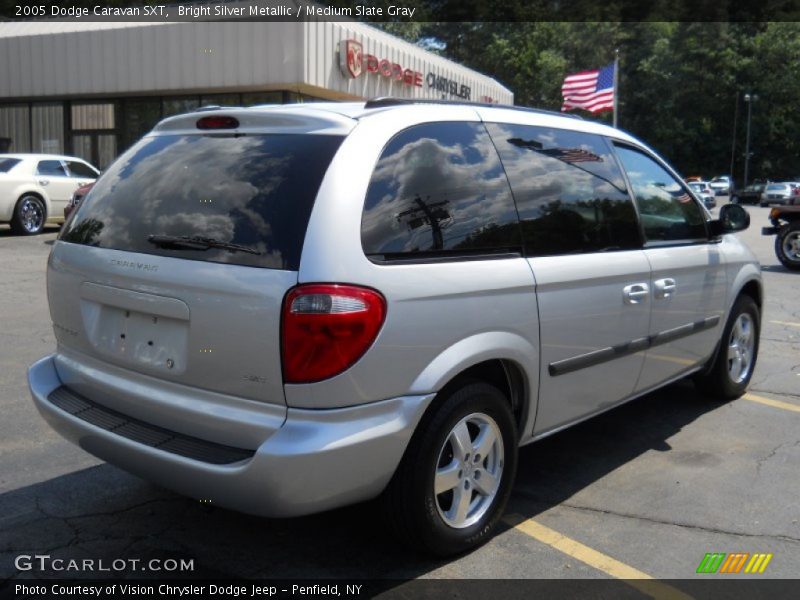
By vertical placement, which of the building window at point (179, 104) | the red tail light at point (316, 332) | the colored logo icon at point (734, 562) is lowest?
the colored logo icon at point (734, 562)

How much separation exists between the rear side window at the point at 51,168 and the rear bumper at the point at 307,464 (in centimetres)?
1520

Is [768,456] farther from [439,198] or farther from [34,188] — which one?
[34,188]

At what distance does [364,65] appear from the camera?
23.2 meters

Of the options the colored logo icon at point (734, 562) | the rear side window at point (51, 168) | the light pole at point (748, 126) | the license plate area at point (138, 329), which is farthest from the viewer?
the light pole at point (748, 126)

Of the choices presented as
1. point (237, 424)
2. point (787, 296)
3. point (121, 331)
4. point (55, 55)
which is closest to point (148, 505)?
point (121, 331)

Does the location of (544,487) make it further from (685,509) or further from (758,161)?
(758,161)

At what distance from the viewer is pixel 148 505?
3795 mm

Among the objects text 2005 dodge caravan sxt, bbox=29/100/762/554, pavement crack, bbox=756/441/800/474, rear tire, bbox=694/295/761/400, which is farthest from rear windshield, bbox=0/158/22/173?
pavement crack, bbox=756/441/800/474

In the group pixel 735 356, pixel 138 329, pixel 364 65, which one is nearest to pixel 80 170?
pixel 364 65

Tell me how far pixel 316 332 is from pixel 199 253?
60cm

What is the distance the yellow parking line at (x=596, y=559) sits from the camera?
311cm

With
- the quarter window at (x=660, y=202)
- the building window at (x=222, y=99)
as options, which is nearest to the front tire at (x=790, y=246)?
the quarter window at (x=660, y=202)

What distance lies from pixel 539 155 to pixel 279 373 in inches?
70.3

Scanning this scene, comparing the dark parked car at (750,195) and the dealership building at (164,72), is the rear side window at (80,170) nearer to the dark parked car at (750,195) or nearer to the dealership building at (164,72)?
the dealership building at (164,72)
